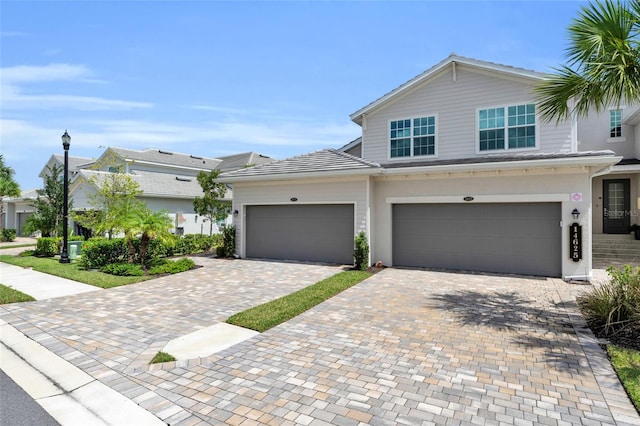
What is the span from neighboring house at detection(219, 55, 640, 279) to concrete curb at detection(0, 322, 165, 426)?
31.8ft

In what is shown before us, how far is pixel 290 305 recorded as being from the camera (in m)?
7.82

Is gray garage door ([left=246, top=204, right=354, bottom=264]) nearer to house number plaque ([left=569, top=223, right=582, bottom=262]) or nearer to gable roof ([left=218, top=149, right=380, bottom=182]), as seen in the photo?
gable roof ([left=218, top=149, right=380, bottom=182])

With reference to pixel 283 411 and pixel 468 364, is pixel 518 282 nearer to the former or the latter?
pixel 468 364

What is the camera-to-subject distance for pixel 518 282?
1040 cm

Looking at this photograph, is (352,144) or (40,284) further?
(352,144)

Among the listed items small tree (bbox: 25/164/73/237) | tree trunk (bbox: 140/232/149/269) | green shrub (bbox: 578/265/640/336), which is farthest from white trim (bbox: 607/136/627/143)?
small tree (bbox: 25/164/73/237)

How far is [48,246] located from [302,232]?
490 inches

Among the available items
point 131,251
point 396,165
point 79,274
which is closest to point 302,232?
point 396,165

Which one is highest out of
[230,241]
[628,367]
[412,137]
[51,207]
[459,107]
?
[459,107]

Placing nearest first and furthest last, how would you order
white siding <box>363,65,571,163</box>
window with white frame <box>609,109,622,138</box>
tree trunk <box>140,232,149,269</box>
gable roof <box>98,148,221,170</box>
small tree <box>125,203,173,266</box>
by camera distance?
1. white siding <box>363,65,571,163</box>
2. small tree <box>125,203,173,266</box>
3. tree trunk <box>140,232,149,269</box>
4. window with white frame <box>609,109,622,138</box>
5. gable roof <box>98,148,221,170</box>

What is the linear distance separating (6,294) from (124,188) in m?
8.72

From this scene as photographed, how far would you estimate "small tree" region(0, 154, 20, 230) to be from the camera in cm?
2725

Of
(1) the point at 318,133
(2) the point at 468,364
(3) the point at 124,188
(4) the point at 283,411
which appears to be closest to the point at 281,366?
(4) the point at 283,411

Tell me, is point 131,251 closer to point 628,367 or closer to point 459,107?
point 459,107
